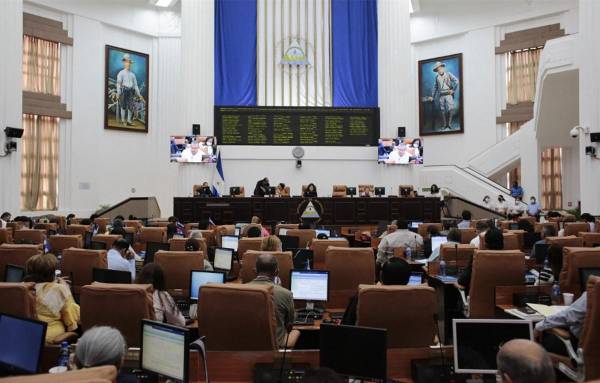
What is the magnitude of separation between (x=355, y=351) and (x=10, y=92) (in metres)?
15.7

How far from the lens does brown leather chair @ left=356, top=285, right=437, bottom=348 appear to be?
4.06m

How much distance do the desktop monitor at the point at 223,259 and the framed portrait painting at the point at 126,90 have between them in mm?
16534

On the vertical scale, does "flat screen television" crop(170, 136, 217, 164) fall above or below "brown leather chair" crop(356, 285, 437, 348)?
above

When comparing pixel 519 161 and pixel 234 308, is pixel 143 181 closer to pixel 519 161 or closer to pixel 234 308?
pixel 519 161

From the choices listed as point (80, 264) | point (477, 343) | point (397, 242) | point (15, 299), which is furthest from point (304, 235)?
point (477, 343)

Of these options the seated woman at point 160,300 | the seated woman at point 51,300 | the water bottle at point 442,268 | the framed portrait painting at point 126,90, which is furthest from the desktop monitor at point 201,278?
the framed portrait painting at point 126,90

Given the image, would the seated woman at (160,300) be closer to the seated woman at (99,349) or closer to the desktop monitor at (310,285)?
the desktop monitor at (310,285)

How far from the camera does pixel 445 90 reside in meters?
25.6

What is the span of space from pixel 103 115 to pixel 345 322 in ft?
66.7

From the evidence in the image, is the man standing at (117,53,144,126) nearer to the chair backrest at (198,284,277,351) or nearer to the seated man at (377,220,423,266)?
the seated man at (377,220,423,266)

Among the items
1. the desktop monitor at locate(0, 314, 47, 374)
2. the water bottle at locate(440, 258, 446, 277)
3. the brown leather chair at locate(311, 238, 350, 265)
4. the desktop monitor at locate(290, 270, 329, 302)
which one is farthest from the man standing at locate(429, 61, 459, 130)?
the desktop monitor at locate(0, 314, 47, 374)

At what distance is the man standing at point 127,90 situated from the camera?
2333cm

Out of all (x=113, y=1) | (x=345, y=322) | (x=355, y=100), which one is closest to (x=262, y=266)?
(x=345, y=322)

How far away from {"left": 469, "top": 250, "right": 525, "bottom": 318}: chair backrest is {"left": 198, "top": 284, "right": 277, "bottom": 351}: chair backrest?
2981mm
